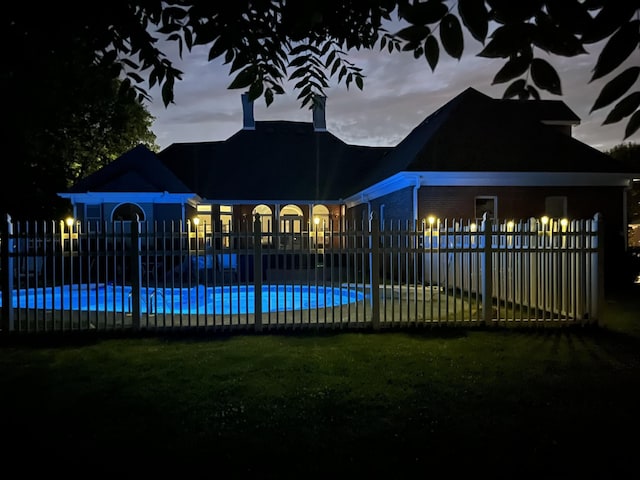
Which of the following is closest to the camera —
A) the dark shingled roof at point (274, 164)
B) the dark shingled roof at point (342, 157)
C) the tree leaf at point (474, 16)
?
the tree leaf at point (474, 16)

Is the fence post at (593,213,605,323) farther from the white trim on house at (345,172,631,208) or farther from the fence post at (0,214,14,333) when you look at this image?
the fence post at (0,214,14,333)

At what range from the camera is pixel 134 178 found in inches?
875

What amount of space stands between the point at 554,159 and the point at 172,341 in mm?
15707

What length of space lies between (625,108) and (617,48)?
26 cm

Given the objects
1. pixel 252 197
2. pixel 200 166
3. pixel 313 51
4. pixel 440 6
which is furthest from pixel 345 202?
pixel 440 6

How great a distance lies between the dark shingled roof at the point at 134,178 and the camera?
22078 millimetres

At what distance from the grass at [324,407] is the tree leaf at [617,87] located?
9.12 feet

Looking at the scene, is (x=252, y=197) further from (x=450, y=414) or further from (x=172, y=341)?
(x=450, y=414)

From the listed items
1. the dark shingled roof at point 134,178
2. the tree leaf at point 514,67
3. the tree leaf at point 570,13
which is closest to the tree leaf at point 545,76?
the tree leaf at point 514,67

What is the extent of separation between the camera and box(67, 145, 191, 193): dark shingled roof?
2208cm

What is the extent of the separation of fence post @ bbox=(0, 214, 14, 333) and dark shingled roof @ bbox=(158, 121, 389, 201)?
58.6 ft

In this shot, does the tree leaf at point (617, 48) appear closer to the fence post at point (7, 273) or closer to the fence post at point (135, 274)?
the fence post at point (135, 274)

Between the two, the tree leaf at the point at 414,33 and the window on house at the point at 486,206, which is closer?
the tree leaf at the point at 414,33

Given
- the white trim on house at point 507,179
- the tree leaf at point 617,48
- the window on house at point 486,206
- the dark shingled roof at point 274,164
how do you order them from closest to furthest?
the tree leaf at point 617,48
the white trim on house at point 507,179
the window on house at point 486,206
the dark shingled roof at point 274,164
